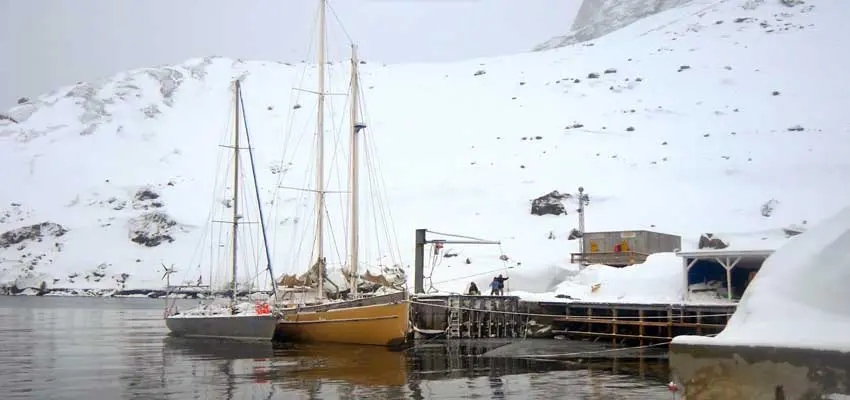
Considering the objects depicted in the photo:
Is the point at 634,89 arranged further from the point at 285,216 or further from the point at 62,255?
the point at 62,255

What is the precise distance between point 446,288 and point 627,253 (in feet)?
40.2

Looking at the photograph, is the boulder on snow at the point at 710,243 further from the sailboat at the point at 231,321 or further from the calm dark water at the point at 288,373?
the sailboat at the point at 231,321

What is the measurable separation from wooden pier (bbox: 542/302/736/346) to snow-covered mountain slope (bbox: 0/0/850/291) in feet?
36.9

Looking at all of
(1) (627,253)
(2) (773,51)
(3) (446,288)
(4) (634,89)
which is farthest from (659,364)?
(2) (773,51)

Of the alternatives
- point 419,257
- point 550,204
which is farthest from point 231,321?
point 550,204

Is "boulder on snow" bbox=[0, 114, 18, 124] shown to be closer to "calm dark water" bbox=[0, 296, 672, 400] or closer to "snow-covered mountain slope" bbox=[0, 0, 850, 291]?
"snow-covered mountain slope" bbox=[0, 0, 850, 291]

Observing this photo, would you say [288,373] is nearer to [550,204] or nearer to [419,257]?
[419,257]

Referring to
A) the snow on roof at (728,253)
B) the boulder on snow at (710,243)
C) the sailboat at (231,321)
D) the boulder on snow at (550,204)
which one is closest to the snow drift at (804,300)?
the snow on roof at (728,253)

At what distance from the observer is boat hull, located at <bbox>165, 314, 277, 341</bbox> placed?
33750mm

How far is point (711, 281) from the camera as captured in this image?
34781mm

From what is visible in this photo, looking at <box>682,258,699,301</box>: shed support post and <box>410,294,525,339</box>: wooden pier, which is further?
<box>410,294,525,339</box>: wooden pier

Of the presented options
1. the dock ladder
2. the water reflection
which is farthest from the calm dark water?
the dock ladder

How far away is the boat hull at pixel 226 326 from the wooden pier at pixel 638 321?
536 inches

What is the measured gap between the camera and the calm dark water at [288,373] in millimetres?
18766
